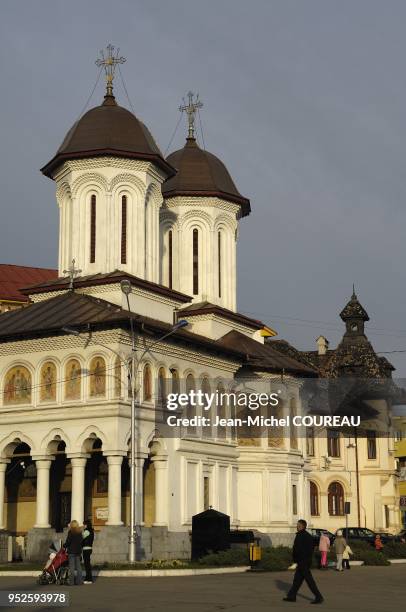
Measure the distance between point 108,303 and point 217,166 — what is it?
15.4 metres

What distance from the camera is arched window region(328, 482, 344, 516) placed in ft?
220

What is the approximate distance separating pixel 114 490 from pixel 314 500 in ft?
111

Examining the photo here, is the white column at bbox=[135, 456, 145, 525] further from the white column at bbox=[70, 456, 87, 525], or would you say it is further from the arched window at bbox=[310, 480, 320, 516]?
the arched window at bbox=[310, 480, 320, 516]

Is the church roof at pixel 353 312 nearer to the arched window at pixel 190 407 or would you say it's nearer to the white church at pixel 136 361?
the white church at pixel 136 361

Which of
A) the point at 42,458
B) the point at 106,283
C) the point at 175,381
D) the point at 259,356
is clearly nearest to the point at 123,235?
the point at 106,283

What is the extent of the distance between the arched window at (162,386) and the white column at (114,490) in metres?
3.53

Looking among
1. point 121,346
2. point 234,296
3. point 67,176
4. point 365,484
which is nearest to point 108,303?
point 121,346

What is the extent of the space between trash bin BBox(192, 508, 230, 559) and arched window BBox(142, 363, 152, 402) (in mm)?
5606

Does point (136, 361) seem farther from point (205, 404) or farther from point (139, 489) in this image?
point (205, 404)

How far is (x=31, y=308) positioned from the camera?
4000cm

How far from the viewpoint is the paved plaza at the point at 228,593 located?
18.1 m

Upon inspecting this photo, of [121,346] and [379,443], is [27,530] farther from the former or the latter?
[379,443]

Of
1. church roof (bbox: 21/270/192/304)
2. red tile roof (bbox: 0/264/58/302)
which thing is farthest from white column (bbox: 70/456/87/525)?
red tile roof (bbox: 0/264/58/302)

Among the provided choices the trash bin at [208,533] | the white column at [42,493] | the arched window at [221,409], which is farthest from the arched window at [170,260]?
the trash bin at [208,533]
